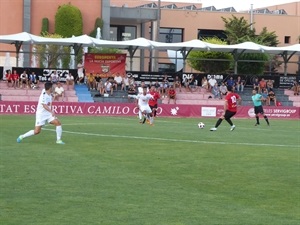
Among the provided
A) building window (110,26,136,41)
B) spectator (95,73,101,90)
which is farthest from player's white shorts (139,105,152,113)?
building window (110,26,136,41)

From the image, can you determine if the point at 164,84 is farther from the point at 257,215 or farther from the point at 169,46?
the point at 257,215

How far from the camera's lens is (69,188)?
13266 millimetres

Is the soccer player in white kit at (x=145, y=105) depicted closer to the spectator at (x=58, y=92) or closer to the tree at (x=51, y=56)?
the spectator at (x=58, y=92)

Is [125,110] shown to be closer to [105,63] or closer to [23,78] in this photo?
[23,78]

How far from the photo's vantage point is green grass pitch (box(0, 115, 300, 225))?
11.0 metres

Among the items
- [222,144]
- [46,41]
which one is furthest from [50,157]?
[46,41]

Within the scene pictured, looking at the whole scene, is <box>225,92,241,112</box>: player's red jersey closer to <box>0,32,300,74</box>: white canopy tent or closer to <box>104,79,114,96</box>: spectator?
<box>104,79,114,96</box>: spectator

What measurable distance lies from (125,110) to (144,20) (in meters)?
33.3

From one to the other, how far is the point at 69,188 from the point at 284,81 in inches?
1756

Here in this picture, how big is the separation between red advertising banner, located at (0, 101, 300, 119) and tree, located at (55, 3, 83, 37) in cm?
2605

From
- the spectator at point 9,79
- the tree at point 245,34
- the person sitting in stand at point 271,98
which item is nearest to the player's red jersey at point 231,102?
the person sitting in stand at point 271,98

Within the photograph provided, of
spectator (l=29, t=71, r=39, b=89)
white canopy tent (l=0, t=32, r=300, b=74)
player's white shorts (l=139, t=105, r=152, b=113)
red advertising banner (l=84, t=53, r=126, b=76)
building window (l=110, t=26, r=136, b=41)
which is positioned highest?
building window (l=110, t=26, r=136, b=41)

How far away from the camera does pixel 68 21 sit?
227 feet

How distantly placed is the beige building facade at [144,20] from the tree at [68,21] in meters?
1.29
